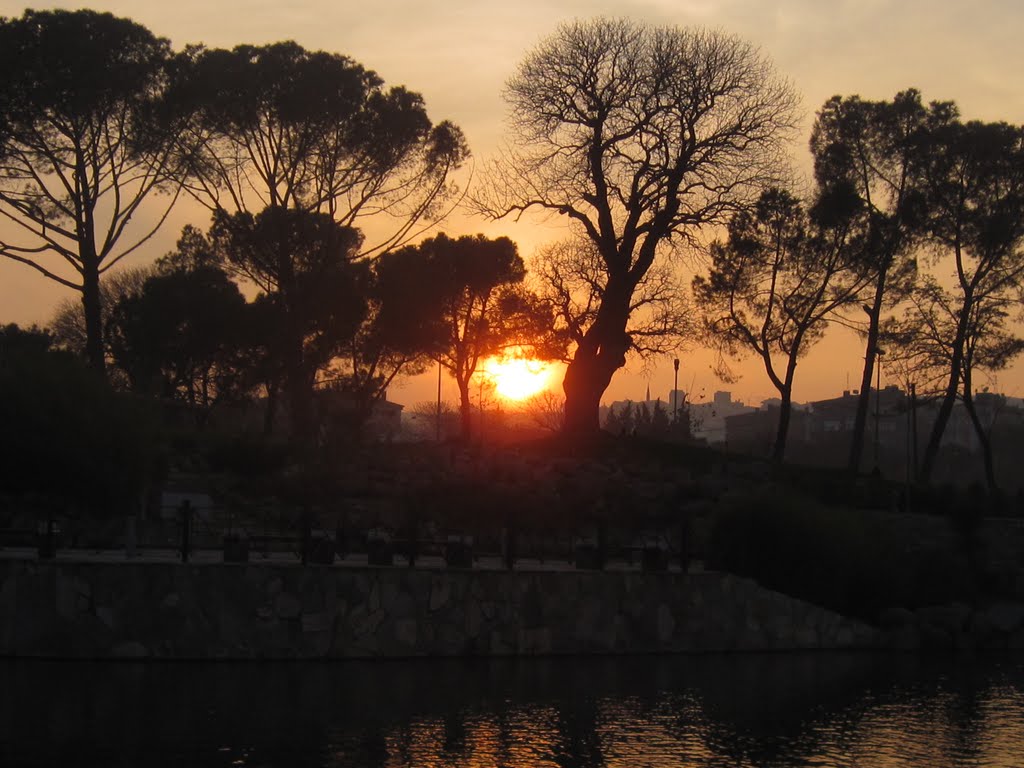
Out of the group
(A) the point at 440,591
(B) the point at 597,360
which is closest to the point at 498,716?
(A) the point at 440,591

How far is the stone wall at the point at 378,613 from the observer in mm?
23578

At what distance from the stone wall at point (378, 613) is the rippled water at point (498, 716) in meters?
0.58

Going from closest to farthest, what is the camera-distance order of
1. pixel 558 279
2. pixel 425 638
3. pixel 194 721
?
1. pixel 194 721
2. pixel 425 638
3. pixel 558 279

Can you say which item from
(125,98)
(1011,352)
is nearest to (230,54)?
(125,98)

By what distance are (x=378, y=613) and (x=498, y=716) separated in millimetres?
5405

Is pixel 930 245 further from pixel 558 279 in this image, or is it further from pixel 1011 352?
pixel 558 279

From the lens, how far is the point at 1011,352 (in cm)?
4538

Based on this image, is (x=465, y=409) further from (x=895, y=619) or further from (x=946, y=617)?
(x=946, y=617)

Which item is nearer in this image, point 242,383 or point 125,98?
point 125,98

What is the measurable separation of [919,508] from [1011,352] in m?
9.39

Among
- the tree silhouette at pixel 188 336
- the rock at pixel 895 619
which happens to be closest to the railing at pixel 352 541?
the rock at pixel 895 619

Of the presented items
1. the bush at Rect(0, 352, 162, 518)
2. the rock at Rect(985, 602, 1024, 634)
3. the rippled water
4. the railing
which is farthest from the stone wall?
the rock at Rect(985, 602, 1024, 634)

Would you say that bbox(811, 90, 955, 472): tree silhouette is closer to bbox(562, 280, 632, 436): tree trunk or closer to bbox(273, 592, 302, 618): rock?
bbox(562, 280, 632, 436): tree trunk

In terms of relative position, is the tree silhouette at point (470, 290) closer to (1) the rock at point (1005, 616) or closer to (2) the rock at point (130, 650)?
(1) the rock at point (1005, 616)
